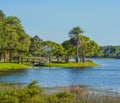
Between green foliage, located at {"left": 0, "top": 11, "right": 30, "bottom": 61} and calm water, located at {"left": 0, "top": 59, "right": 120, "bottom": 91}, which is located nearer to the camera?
calm water, located at {"left": 0, "top": 59, "right": 120, "bottom": 91}

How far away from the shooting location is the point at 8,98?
25.8m

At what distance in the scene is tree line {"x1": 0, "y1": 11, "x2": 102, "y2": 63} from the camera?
5089 inches

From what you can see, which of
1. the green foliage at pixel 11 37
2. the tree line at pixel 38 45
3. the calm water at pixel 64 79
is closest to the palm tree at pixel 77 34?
the tree line at pixel 38 45

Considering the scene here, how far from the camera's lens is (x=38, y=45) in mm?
189625

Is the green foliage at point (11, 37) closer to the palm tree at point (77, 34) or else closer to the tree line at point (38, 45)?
the tree line at point (38, 45)

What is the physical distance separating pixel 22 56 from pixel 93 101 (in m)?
111

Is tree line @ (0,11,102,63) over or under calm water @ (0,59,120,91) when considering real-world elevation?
over

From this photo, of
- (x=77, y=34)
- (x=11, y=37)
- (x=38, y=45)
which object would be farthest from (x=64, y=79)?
(x=38, y=45)

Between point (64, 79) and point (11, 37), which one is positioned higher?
point (11, 37)

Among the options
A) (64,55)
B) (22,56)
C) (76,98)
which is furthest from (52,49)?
(76,98)

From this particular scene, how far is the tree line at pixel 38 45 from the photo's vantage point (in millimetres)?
129250

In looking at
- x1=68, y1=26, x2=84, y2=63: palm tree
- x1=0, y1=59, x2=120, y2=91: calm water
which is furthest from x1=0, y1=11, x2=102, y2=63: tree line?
x1=0, y1=59, x2=120, y2=91: calm water

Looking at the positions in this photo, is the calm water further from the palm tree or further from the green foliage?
the palm tree

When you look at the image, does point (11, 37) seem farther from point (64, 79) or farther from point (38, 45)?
point (38, 45)
